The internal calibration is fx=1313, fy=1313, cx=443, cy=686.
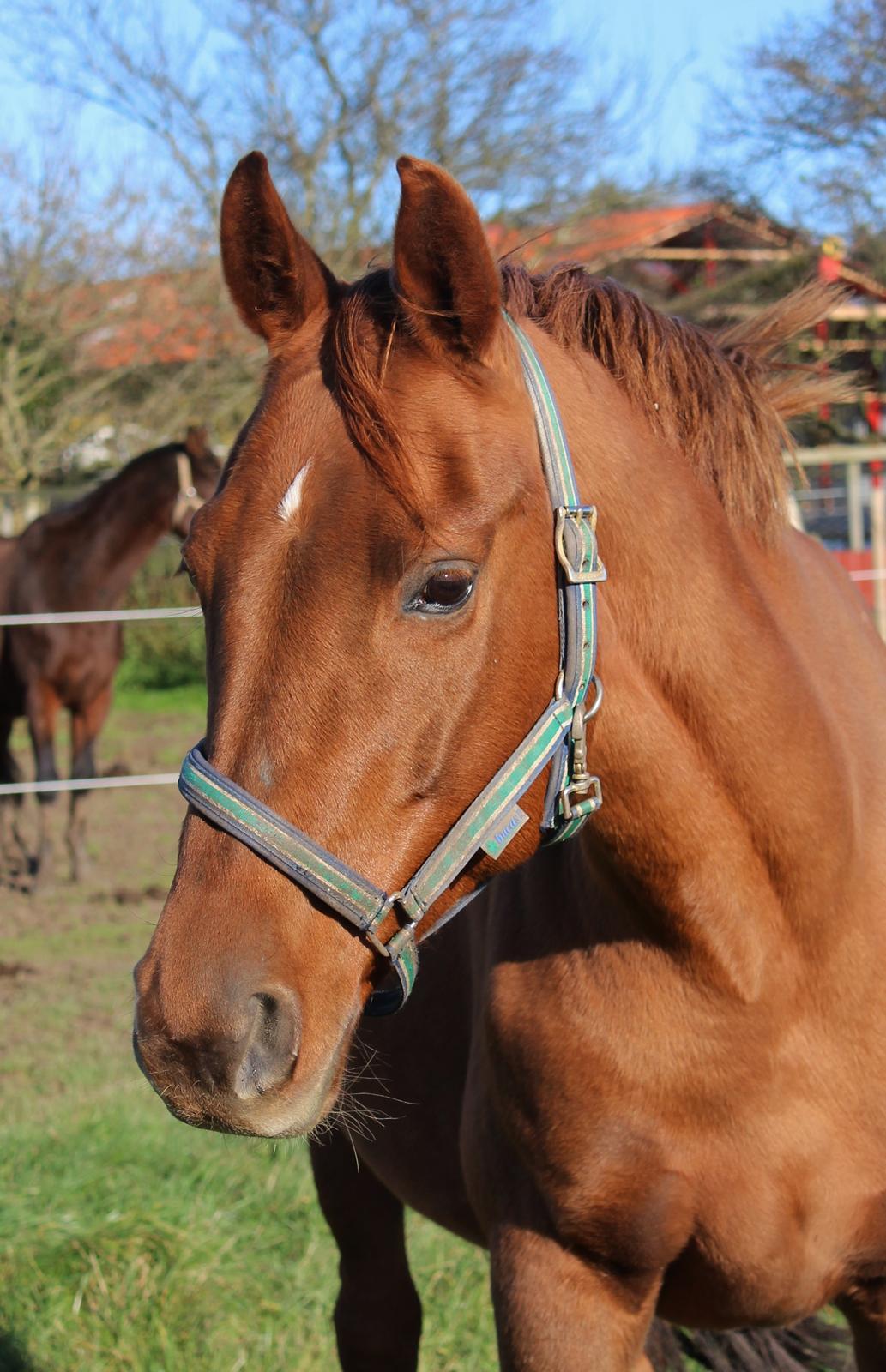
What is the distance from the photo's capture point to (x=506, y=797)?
4.80ft

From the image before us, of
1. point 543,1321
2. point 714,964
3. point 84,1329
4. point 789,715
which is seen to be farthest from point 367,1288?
point 789,715

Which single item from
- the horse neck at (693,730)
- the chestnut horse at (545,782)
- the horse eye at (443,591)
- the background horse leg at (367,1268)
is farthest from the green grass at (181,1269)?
the horse eye at (443,591)

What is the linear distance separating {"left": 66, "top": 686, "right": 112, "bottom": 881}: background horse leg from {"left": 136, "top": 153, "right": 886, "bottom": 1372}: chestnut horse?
6.16m

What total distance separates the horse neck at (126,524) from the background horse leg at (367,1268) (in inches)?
245

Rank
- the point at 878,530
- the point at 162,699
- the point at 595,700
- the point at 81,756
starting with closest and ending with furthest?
the point at 595,700
the point at 878,530
the point at 81,756
the point at 162,699

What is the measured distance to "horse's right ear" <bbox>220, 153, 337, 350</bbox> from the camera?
160cm

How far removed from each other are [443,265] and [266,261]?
0.30 meters

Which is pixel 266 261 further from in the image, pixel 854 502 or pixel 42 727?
pixel 854 502

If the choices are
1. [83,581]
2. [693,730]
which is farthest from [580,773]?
[83,581]

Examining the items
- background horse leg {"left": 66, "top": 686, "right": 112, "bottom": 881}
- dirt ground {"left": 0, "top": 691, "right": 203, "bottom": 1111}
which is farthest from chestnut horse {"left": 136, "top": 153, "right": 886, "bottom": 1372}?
background horse leg {"left": 66, "top": 686, "right": 112, "bottom": 881}

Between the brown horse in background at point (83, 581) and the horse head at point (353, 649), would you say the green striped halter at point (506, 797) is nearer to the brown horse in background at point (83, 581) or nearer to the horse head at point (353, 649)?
the horse head at point (353, 649)

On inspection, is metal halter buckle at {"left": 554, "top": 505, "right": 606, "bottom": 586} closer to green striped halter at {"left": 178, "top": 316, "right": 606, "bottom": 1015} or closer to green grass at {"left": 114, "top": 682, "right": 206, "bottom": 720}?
green striped halter at {"left": 178, "top": 316, "right": 606, "bottom": 1015}

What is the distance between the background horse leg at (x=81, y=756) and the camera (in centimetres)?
780

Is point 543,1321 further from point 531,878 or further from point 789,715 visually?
point 789,715
